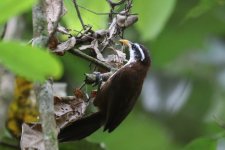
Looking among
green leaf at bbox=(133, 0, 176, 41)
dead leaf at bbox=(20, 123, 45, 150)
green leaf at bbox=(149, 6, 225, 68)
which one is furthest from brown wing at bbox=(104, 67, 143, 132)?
green leaf at bbox=(149, 6, 225, 68)

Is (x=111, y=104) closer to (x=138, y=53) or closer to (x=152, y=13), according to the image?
(x=138, y=53)

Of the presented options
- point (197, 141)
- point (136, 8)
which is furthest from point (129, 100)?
point (136, 8)

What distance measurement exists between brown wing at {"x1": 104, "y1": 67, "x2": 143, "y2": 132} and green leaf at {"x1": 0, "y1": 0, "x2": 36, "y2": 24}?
0.99 m

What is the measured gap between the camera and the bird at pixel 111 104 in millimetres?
2121

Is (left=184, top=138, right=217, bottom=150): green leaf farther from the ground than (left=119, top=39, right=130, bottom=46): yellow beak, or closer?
closer

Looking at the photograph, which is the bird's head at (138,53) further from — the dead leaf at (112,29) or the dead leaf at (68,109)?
the dead leaf at (68,109)

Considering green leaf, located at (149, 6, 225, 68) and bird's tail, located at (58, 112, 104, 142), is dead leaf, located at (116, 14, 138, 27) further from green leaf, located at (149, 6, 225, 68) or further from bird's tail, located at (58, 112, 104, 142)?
green leaf, located at (149, 6, 225, 68)

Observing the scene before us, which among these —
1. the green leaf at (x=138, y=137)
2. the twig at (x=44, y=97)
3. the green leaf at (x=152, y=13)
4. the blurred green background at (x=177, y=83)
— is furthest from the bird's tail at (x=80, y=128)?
the green leaf at (x=138, y=137)

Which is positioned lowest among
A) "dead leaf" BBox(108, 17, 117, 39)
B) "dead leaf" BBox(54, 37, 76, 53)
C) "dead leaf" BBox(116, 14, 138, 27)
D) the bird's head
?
the bird's head

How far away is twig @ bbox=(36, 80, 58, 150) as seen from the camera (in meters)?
1.55

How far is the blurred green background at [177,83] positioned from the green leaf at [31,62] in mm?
2396

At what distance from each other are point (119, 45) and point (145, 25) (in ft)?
2.27

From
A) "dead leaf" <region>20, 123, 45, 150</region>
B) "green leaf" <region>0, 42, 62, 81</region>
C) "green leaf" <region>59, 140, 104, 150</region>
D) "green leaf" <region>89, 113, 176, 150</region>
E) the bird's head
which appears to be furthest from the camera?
"green leaf" <region>89, 113, 176, 150</region>

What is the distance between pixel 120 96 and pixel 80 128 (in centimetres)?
16
